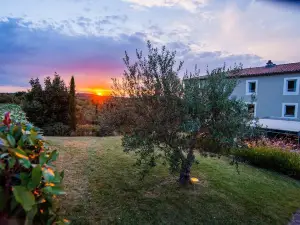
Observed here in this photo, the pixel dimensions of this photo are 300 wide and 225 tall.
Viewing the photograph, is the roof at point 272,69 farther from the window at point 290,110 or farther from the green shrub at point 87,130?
the green shrub at point 87,130

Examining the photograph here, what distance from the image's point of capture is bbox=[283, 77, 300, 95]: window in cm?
2495

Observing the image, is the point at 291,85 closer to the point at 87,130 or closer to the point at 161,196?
the point at 87,130

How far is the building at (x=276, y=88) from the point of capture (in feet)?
82.3

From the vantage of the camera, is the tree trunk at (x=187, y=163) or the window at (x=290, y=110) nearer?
the tree trunk at (x=187, y=163)

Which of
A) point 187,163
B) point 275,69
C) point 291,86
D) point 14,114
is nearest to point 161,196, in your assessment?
point 187,163

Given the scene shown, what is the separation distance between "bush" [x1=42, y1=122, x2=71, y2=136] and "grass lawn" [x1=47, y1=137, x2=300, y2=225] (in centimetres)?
664

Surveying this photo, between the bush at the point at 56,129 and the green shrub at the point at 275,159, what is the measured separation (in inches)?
405

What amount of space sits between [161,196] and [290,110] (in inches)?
996

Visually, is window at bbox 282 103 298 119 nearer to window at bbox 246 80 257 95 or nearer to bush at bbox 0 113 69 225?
window at bbox 246 80 257 95

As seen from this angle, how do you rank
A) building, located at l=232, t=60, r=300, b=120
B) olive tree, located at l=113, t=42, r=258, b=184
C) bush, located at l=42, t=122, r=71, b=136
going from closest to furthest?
olive tree, located at l=113, t=42, r=258, b=184 → bush, located at l=42, t=122, r=71, b=136 → building, located at l=232, t=60, r=300, b=120

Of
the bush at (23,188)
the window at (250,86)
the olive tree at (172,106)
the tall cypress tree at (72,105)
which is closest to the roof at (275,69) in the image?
the window at (250,86)

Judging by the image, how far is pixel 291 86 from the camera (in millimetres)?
25625

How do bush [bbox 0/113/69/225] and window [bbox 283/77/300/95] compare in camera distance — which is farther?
window [bbox 283/77/300/95]

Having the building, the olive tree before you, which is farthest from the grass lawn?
the building
